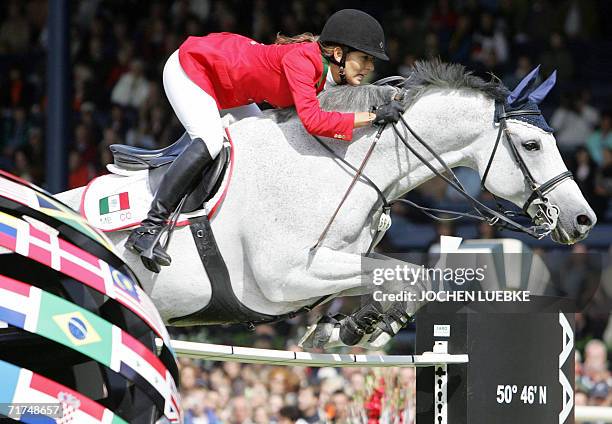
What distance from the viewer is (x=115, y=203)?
14.7 feet

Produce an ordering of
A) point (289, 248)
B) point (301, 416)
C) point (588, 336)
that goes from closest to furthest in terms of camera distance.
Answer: point (289, 248)
point (301, 416)
point (588, 336)

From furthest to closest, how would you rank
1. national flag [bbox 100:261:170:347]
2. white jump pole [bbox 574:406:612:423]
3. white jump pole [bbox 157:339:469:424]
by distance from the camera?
white jump pole [bbox 574:406:612:423], white jump pole [bbox 157:339:469:424], national flag [bbox 100:261:170:347]

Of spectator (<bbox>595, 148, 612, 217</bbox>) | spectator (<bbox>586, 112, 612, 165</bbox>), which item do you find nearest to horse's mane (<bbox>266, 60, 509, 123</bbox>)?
spectator (<bbox>595, 148, 612, 217</bbox>)

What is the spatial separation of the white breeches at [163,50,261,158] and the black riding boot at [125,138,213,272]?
8cm

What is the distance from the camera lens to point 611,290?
7.84 metres

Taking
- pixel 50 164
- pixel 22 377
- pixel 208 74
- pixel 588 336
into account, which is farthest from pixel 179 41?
pixel 22 377

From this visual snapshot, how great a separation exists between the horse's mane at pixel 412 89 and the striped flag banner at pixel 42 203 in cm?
216

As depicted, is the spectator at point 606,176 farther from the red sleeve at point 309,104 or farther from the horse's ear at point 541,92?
the red sleeve at point 309,104

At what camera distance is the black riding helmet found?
4387 mm

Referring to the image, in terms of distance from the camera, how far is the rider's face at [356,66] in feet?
14.7

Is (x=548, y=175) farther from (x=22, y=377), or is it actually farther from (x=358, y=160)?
(x=22, y=377)

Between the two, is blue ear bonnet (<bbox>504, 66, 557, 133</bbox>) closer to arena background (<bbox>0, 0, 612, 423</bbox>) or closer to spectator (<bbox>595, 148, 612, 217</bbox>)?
arena background (<bbox>0, 0, 612, 423</bbox>)

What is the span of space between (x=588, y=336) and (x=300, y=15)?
6.02m

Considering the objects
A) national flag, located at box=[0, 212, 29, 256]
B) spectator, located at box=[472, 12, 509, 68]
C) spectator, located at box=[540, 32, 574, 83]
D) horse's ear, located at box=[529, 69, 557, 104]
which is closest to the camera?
national flag, located at box=[0, 212, 29, 256]
